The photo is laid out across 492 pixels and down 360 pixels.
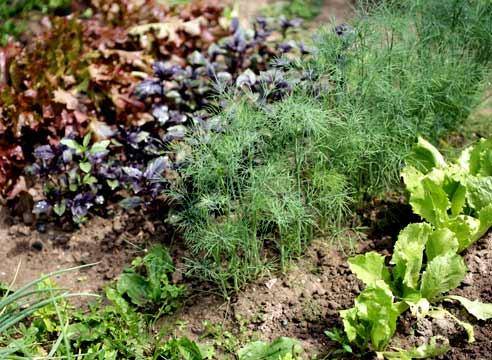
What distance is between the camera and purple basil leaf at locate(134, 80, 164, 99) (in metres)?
4.14

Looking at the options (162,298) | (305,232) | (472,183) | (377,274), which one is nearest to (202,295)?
(162,298)

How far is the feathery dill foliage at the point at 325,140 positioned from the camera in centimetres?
326

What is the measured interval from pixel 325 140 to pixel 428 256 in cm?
70

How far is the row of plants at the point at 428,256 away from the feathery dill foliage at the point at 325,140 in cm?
23

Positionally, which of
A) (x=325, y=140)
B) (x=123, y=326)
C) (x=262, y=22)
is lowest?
(x=123, y=326)

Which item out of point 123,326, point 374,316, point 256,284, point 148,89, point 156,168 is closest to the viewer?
point 374,316

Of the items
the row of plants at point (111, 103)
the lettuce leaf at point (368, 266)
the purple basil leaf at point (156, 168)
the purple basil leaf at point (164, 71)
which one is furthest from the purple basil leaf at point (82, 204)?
the lettuce leaf at point (368, 266)

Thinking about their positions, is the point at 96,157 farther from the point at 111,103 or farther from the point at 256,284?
the point at 256,284

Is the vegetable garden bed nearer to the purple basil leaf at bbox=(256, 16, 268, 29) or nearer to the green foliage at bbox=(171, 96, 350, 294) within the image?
the green foliage at bbox=(171, 96, 350, 294)

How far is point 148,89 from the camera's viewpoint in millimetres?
4133

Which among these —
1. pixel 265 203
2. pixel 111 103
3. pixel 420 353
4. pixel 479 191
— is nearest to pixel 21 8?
pixel 111 103

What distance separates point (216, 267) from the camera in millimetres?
3455

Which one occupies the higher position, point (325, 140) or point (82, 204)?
point (325, 140)

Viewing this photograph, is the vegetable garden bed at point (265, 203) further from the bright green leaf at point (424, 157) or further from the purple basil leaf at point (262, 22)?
the purple basil leaf at point (262, 22)
